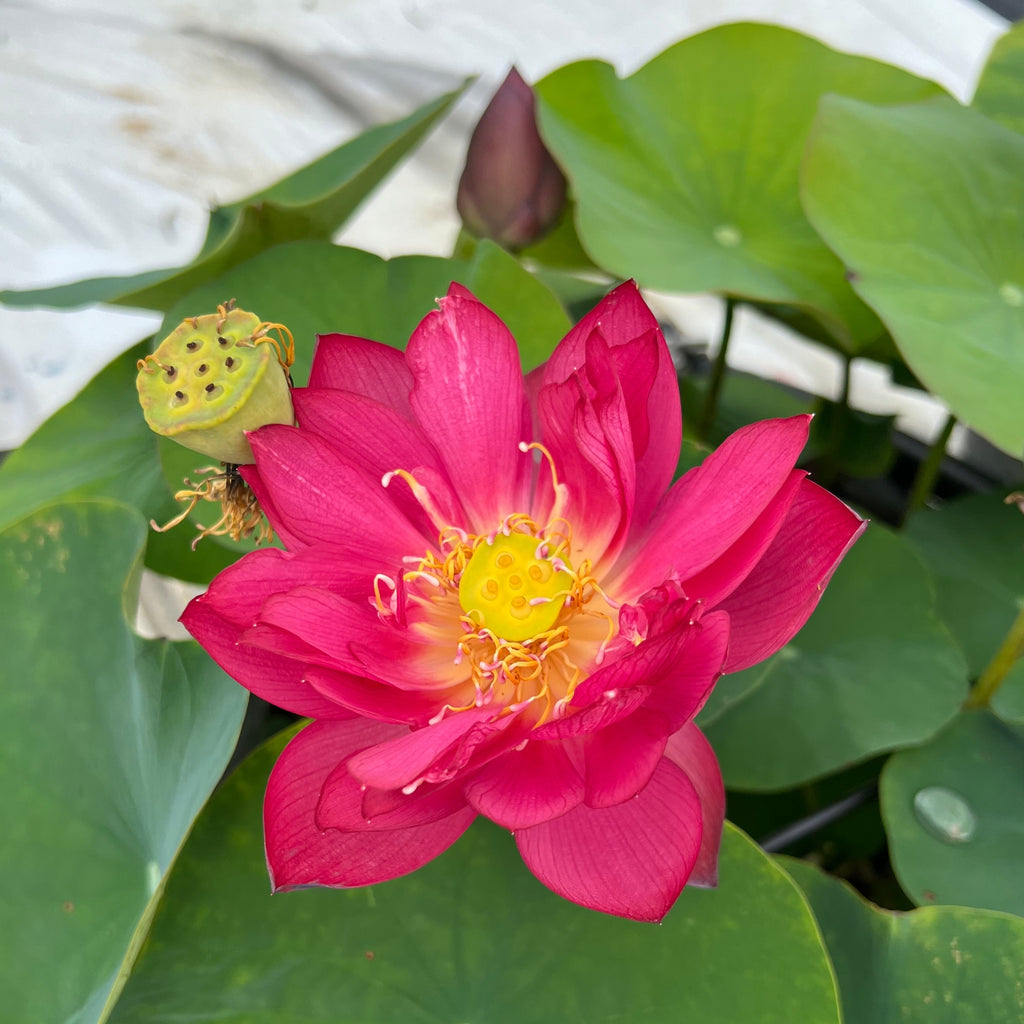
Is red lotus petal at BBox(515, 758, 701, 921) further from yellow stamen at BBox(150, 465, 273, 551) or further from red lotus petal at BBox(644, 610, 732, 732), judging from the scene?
yellow stamen at BBox(150, 465, 273, 551)

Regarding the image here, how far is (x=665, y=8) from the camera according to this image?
4.67 ft

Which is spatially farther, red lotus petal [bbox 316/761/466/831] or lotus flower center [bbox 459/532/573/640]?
lotus flower center [bbox 459/532/573/640]

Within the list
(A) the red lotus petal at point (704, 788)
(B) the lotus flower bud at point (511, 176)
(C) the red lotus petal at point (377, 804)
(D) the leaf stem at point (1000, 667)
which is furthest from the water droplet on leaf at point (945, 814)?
(B) the lotus flower bud at point (511, 176)

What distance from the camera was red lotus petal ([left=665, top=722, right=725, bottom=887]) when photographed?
1.23ft

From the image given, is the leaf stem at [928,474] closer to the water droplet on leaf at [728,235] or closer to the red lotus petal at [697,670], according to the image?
the water droplet on leaf at [728,235]

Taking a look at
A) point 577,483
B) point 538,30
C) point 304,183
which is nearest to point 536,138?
point 304,183

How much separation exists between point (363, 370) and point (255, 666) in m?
0.14

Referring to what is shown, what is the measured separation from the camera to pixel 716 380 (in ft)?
2.51

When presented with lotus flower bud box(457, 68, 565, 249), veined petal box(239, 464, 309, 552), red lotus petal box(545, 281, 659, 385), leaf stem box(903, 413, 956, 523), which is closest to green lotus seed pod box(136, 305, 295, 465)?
veined petal box(239, 464, 309, 552)

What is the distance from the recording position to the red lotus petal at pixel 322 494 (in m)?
0.37

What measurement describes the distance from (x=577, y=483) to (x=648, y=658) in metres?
0.13

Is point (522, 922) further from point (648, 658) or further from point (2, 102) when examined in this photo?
point (2, 102)

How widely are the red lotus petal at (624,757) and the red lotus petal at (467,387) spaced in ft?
0.44

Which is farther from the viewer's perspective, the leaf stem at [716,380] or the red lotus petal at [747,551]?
the leaf stem at [716,380]
